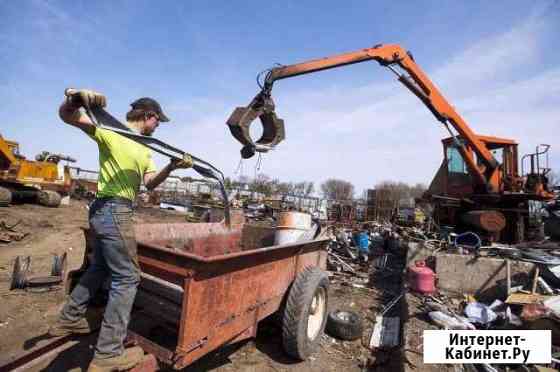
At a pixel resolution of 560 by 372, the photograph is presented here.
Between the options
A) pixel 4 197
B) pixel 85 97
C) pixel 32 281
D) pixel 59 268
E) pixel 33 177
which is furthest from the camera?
pixel 33 177

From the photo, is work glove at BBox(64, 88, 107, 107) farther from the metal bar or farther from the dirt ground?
the metal bar

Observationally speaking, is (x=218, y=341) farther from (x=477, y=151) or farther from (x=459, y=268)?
(x=477, y=151)

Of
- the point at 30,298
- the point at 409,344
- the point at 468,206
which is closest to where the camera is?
the point at 409,344

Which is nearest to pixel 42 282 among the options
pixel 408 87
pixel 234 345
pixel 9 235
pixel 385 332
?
pixel 234 345

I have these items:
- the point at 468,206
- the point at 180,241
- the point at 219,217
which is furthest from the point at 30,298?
the point at 468,206

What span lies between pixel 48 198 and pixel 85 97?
46.2 ft

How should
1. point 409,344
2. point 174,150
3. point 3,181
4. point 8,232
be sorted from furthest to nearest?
point 3,181 < point 8,232 < point 409,344 < point 174,150

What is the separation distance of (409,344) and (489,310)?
1.76 meters

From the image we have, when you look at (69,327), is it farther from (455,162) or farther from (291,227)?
(455,162)

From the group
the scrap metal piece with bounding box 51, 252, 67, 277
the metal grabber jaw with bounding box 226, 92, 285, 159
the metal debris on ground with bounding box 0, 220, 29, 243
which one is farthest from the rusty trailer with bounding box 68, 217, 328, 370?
the metal debris on ground with bounding box 0, 220, 29, 243

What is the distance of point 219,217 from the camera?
19.9 feet

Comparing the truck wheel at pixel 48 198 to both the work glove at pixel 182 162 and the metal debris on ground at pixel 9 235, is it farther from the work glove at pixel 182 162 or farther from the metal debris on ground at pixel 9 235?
the work glove at pixel 182 162

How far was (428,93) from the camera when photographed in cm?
748

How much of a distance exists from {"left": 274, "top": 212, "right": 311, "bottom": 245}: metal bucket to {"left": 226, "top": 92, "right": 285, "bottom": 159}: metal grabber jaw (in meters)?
1.11
